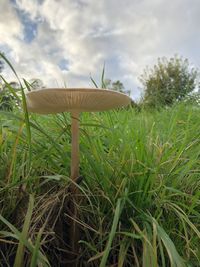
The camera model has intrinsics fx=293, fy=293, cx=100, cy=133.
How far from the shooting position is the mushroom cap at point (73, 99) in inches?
26.7

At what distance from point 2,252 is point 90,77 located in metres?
0.78

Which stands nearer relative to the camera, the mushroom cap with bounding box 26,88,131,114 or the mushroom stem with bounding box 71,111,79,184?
the mushroom cap with bounding box 26,88,131,114

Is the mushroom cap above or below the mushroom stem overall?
above

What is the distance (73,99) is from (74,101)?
0.01m

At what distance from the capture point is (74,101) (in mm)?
750

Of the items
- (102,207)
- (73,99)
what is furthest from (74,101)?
(102,207)

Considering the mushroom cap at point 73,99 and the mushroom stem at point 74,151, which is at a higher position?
the mushroom cap at point 73,99

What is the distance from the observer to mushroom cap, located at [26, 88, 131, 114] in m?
0.68

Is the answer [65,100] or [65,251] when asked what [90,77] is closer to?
[65,100]

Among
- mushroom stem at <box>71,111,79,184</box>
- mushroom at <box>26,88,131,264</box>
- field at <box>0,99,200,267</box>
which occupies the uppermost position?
mushroom at <box>26,88,131,264</box>

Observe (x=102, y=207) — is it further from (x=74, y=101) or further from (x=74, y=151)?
(x=74, y=101)

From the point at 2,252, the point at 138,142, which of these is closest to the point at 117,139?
the point at 138,142

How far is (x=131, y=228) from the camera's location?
786mm

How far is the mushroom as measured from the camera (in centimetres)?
68
